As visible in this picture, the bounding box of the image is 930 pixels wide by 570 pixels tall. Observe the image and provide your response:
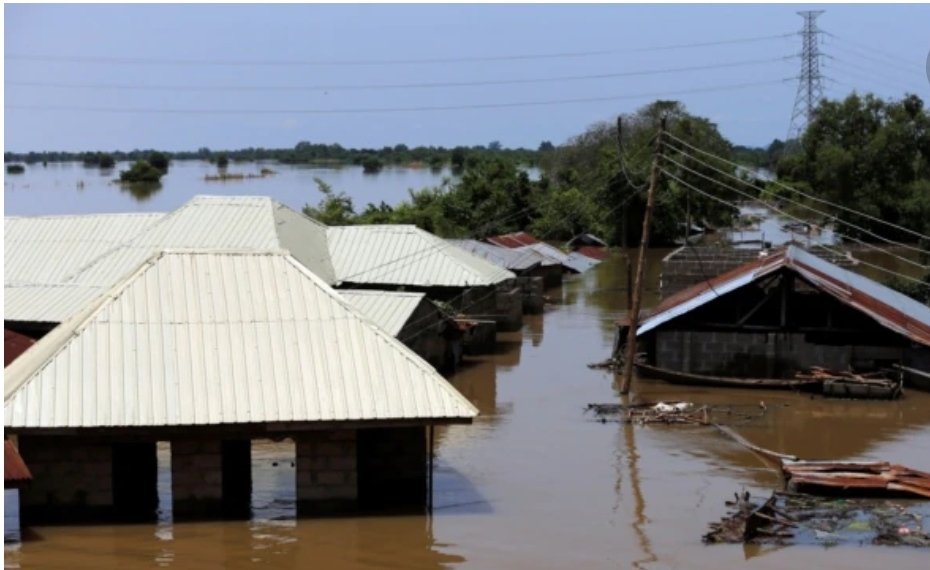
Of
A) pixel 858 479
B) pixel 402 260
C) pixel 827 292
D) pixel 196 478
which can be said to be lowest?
pixel 858 479

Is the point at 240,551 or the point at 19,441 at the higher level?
the point at 19,441

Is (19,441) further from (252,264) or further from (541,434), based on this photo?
(541,434)

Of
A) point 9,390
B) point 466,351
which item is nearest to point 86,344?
point 9,390

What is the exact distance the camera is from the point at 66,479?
1508cm

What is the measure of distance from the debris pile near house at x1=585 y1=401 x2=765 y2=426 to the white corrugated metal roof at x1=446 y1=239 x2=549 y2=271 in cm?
1529

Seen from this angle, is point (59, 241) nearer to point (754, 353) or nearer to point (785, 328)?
point (754, 353)

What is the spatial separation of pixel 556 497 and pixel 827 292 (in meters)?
9.94

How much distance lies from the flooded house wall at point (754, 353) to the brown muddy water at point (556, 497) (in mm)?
825

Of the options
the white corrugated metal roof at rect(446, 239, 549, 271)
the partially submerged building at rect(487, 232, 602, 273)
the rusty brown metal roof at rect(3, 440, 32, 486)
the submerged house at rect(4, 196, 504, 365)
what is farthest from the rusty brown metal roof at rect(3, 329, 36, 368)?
the partially submerged building at rect(487, 232, 602, 273)

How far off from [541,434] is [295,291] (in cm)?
672

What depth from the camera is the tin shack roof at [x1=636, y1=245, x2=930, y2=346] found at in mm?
25094

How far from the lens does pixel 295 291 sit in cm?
1642

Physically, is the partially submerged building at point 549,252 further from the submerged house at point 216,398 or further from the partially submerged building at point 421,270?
the submerged house at point 216,398

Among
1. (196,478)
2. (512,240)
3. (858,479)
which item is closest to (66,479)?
(196,478)
